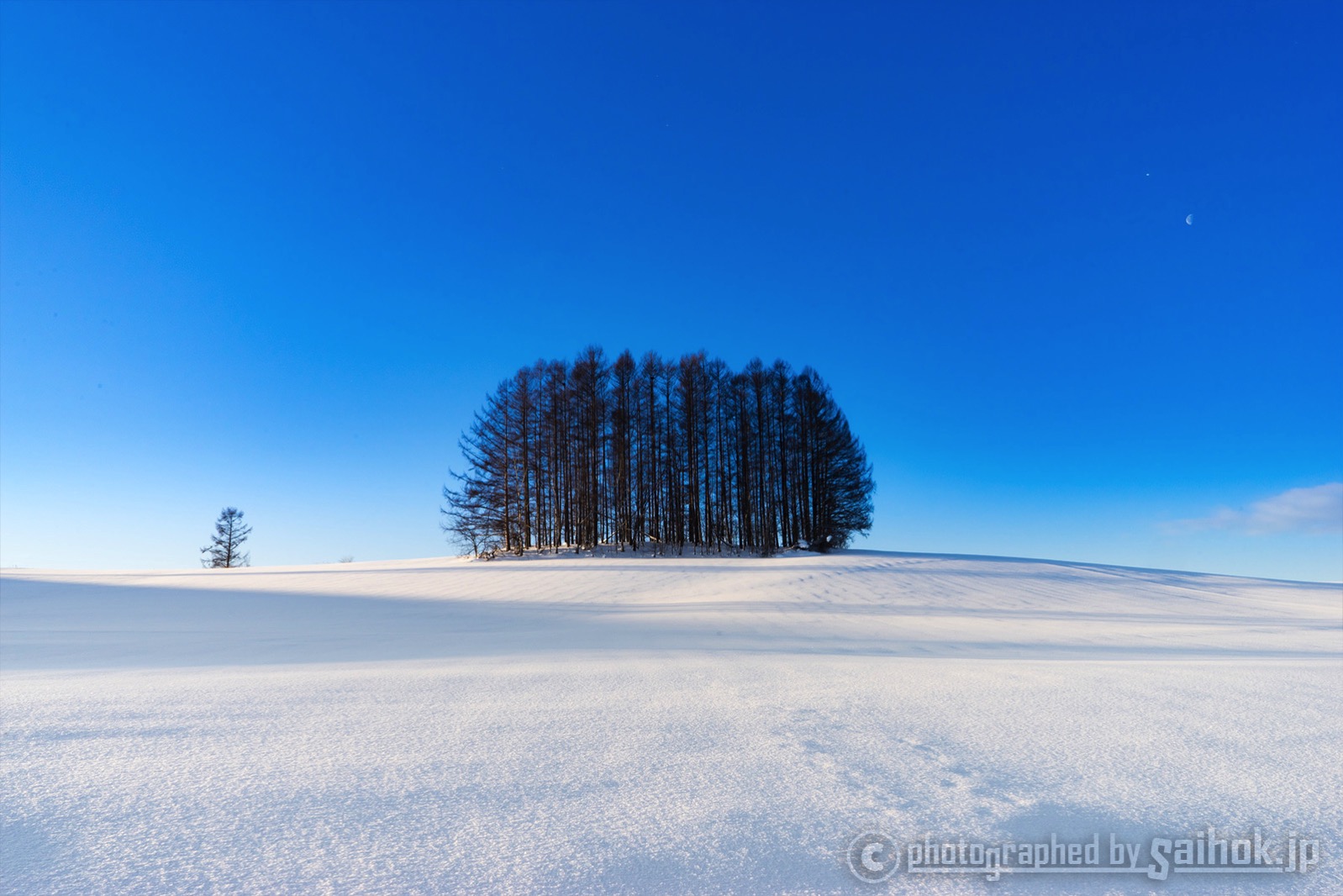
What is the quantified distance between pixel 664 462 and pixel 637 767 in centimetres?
2477

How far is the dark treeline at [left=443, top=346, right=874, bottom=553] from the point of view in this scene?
2572cm

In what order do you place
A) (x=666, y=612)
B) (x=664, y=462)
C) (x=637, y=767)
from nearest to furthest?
(x=637, y=767)
(x=666, y=612)
(x=664, y=462)

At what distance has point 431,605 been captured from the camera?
1177 cm

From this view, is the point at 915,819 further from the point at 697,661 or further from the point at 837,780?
the point at 697,661

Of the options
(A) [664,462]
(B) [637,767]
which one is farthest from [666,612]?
(A) [664,462]

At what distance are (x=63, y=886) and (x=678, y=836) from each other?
1209mm

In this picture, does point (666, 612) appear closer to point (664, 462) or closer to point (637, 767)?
point (637, 767)

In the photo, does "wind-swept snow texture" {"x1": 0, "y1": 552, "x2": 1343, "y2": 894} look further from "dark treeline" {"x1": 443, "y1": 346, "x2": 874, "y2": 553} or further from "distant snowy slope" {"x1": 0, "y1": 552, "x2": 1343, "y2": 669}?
"dark treeline" {"x1": 443, "y1": 346, "x2": 874, "y2": 553}

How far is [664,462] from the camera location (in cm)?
2664

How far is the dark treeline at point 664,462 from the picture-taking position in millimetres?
25719

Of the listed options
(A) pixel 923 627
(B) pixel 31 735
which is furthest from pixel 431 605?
(B) pixel 31 735

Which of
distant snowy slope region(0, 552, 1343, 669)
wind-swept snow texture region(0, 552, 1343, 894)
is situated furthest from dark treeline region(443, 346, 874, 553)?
wind-swept snow texture region(0, 552, 1343, 894)

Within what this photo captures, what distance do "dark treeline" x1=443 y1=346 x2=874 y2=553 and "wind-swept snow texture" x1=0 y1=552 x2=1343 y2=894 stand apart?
20686mm

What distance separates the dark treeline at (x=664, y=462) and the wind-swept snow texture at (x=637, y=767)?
2069cm
